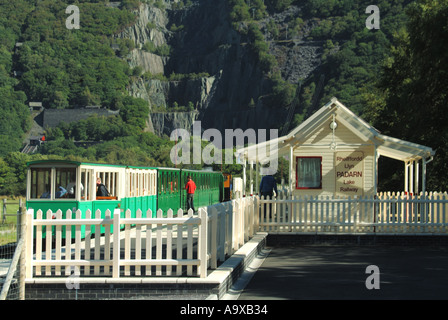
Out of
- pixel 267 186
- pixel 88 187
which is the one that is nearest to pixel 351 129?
pixel 267 186

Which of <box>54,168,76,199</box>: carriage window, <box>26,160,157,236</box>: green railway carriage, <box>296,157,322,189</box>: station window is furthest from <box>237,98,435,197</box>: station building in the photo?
<box>54,168,76,199</box>: carriage window

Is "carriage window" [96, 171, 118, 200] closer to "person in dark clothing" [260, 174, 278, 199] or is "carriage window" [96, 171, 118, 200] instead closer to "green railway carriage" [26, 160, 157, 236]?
"green railway carriage" [26, 160, 157, 236]

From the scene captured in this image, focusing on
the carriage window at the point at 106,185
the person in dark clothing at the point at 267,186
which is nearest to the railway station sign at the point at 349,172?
the person in dark clothing at the point at 267,186

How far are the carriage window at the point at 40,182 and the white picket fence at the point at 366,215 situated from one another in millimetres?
6237

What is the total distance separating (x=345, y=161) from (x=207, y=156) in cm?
14347

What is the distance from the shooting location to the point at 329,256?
17812 mm

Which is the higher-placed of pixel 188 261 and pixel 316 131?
pixel 316 131

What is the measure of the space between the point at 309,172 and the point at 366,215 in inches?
138

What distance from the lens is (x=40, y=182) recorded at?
915 inches

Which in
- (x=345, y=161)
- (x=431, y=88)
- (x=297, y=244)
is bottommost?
(x=297, y=244)

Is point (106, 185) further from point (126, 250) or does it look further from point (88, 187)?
point (126, 250)

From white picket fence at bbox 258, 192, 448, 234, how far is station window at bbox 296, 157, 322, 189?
310cm
